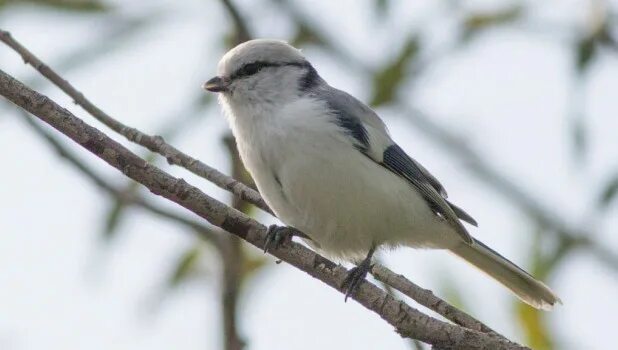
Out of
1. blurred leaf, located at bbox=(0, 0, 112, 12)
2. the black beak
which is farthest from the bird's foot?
blurred leaf, located at bbox=(0, 0, 112, 12)

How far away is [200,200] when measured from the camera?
6.72 ft

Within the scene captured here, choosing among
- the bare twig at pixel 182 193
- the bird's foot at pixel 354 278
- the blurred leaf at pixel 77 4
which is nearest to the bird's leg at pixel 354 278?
the bird's foot at pixel 354 278

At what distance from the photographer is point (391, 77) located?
269 cm

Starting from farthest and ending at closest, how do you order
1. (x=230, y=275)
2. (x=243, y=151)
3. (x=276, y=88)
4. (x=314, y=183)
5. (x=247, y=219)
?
(x=276, y=88) < (x=243, y=151) < (x=314, y=183) < (x=247, y=219) < (x=230, y=275)

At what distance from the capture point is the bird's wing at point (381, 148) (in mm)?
2785

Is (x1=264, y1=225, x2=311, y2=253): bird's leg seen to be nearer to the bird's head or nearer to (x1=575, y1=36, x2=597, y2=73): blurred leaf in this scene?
the bird's head

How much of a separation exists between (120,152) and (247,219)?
1.08 feet

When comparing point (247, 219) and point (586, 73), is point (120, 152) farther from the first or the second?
point (586, 73)

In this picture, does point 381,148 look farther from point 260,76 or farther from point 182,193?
point 182,193

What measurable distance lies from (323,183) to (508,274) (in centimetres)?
81

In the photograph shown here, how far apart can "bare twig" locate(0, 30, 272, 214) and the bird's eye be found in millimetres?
561

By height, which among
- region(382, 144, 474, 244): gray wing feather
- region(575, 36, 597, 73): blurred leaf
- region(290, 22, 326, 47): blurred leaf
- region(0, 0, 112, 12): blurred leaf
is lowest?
region(0, 0, 112, 12): blurred leaf

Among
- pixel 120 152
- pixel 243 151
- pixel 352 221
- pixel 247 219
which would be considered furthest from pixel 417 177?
pixel 120 152

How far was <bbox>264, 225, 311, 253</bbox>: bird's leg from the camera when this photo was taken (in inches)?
86.7
